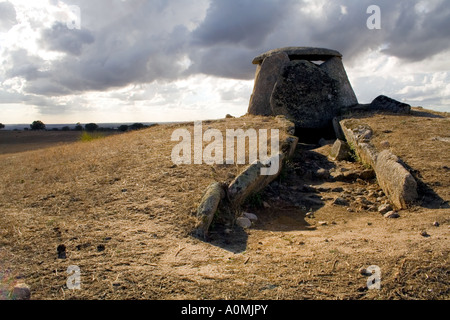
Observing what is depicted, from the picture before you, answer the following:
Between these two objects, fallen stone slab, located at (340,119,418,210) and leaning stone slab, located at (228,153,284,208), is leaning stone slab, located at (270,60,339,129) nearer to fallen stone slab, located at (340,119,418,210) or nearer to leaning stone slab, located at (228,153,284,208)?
fallen stone slab, located at (340,119,418,210)

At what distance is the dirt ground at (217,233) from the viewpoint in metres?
3.03

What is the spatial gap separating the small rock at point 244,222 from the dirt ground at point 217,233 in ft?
0.29

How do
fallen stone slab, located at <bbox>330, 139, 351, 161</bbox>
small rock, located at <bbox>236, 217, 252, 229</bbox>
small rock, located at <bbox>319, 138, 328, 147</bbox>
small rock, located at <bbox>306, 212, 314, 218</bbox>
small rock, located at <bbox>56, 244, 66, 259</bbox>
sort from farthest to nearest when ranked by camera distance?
1. small rock, located at <bbox>319, 138, 328, 147</bbox>
2. fallen stone slab, located at <bbox>330, 139, 351, 161</bbox>
3. small rock, located at <bbox>306, 212, 314, 218</bbox>
4. small rock, located at <bbox>236, 217, 252, 229</bbox>
5. small rock, located at <bbox>56, 244, 66, 259</bbox>

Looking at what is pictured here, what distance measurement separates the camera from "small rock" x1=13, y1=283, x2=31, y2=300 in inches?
115

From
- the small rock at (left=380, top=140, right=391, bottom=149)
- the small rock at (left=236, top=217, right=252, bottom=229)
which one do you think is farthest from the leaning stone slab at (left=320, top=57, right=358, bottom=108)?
the small rock at (left=236, top=217, right=252, bottom=229)

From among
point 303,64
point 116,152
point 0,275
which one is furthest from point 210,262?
point 303,64

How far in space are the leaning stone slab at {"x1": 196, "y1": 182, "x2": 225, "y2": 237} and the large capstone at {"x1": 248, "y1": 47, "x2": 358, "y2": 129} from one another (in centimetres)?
522

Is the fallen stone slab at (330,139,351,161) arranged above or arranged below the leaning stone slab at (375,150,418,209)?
above

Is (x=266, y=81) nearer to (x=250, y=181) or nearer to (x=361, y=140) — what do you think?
(x=361, y=140)

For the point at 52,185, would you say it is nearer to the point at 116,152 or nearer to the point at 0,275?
the point at 116,152

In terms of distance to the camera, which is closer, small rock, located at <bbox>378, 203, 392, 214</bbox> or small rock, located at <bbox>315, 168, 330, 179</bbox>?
small rock, located at <bbox>378, 203, 392, 214</bbox>

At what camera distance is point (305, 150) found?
8.37 metres

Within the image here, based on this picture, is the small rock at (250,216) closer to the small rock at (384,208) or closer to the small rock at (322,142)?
the small rock at (384,208)

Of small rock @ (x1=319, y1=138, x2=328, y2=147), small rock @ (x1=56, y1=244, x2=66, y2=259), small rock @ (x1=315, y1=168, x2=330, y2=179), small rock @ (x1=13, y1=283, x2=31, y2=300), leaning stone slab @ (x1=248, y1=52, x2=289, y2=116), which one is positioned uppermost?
leaning stone slab @ (x1=248, y1=52, x2=289, y2=116)
